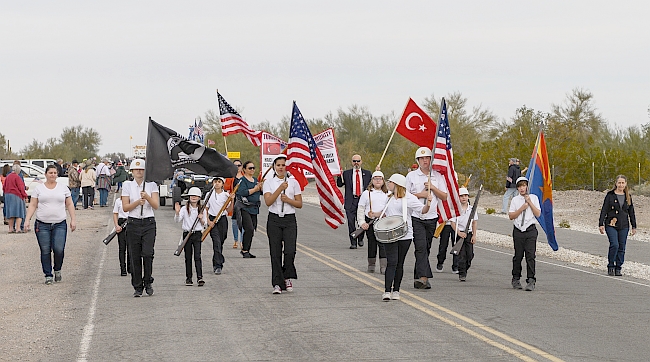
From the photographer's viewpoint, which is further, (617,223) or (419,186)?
(617,223)

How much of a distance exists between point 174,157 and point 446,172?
14.0 ft

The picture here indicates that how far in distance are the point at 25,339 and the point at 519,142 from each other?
128ft

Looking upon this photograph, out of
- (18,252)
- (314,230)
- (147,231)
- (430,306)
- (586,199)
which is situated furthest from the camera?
(586,199)

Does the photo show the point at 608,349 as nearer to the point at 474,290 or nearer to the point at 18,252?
the point at 474,290

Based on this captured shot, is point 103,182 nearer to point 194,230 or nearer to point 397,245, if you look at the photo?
point 194,230

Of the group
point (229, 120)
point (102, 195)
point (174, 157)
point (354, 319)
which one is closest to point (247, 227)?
point (174, 157)

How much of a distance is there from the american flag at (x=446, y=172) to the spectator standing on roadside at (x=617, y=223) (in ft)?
10.4

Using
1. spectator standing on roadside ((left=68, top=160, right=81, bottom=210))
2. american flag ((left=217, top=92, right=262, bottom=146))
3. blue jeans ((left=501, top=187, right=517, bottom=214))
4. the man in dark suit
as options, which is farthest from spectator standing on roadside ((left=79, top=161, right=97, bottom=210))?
the man in dark suit

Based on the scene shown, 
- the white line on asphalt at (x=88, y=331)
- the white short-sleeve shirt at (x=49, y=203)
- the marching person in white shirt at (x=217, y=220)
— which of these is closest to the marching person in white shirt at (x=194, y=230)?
the marching person in white shirt at (x=217, y=220)

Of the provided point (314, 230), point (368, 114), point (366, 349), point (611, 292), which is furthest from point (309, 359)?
point (368, 114)

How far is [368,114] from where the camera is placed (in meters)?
73.7

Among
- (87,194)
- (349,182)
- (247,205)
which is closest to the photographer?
(247,205)

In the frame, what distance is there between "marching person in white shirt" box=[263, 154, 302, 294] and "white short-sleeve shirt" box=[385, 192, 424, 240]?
4.28 feet

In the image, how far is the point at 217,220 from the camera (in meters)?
16.3
